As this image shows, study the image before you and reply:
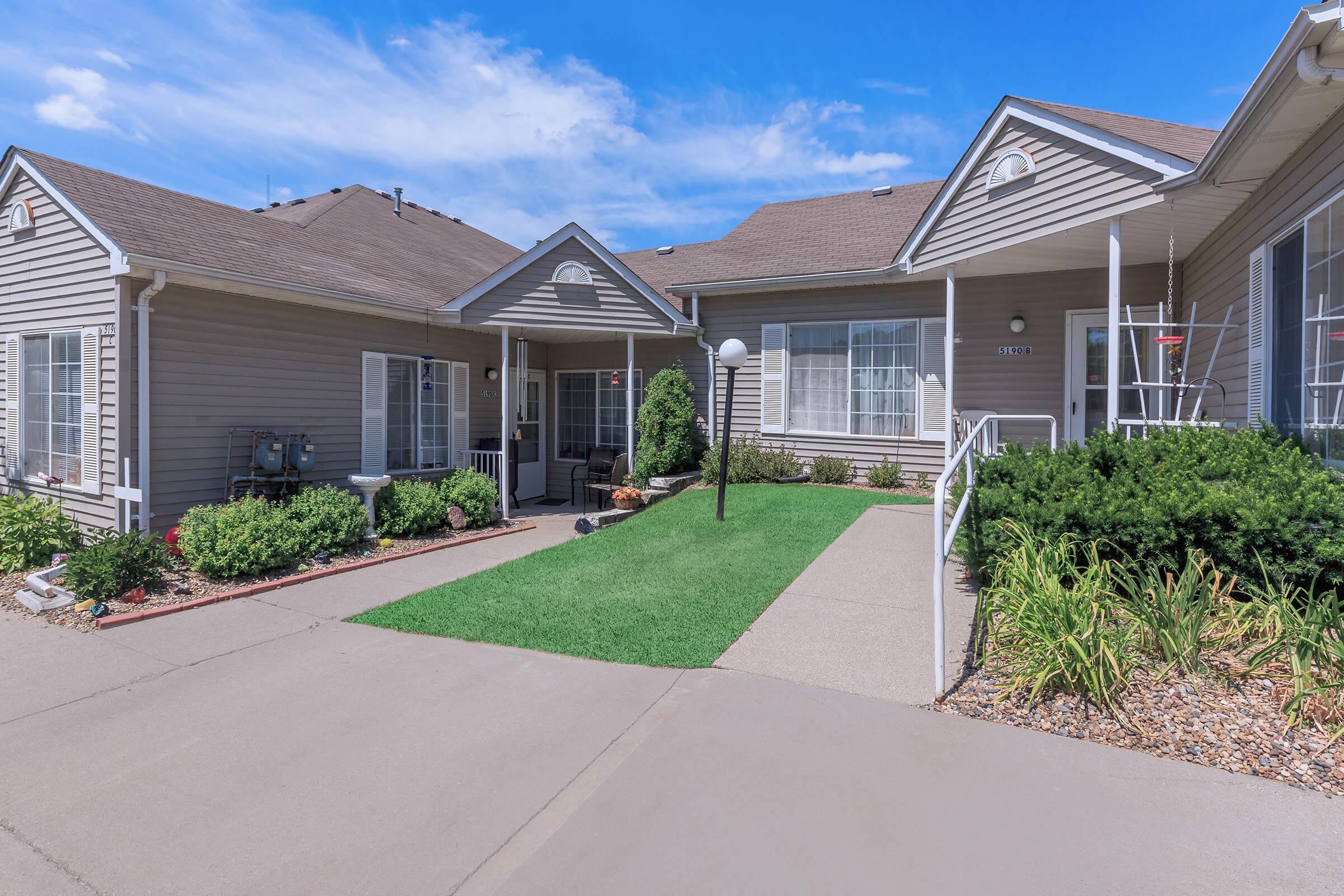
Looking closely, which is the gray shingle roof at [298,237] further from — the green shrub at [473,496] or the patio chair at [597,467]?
the patio chair at [597,467]

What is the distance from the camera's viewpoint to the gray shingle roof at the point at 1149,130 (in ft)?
20.0

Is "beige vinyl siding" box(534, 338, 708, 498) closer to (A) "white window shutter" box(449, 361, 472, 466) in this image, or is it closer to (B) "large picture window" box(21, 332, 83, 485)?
(A) "white window shutter" box(449, 361, 472, 466)

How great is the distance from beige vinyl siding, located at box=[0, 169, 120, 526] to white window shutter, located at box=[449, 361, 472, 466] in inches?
159

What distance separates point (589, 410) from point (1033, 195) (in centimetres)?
752

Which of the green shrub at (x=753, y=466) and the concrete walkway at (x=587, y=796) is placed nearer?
the concrete walkway at (x=587, y=796)

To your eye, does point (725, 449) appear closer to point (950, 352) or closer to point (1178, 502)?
point (950, 352)

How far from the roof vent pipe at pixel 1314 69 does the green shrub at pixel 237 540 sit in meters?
8.18

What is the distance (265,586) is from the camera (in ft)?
20.4

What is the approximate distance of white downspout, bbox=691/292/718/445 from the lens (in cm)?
1101

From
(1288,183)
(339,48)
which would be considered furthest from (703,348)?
(1288,183)

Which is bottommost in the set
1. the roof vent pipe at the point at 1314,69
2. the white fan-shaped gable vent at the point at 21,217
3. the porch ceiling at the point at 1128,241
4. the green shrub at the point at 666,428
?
the green shrub at the point at 666,428

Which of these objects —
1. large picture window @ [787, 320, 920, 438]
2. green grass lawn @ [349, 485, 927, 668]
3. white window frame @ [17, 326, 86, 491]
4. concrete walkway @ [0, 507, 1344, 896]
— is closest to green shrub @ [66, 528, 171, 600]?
concrete walkway @ [0, 507, 1344, 896]

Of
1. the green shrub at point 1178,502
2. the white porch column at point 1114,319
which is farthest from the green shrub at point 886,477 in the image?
the green shrub at point 1178,502

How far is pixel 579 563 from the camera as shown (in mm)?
6742
